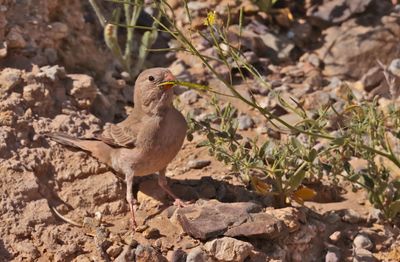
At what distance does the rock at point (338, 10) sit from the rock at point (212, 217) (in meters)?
3.01

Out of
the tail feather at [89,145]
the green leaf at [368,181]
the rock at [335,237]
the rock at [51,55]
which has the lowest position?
the rock at [335,237]

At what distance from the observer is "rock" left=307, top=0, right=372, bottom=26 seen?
7.78 meters

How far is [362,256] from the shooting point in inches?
218

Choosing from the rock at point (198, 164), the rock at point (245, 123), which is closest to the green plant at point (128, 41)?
the rock at point (245, 123)

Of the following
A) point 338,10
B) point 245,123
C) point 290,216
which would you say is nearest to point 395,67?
point 338,10

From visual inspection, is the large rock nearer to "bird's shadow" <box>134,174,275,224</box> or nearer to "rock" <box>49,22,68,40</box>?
"bird's shadow" <box>134,174,275,224</box>

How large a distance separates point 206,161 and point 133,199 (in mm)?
848

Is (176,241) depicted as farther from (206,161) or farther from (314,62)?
(314,62)

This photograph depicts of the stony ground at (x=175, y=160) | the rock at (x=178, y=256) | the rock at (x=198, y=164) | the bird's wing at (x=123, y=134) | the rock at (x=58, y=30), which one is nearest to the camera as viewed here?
the rock at (x=178, y=256)

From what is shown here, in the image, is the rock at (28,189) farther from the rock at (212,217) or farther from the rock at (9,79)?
the rock at (212,217)

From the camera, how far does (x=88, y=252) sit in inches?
200

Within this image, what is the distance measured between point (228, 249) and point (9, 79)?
7.17ft

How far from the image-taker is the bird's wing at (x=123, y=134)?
18.6 feet

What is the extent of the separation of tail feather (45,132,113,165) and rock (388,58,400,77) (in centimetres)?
300
